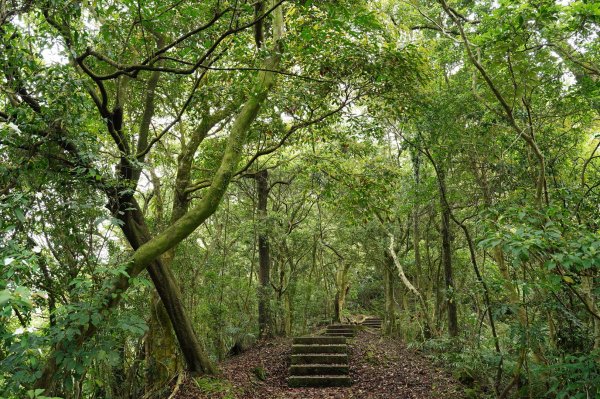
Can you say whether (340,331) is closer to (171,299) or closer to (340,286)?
(340,286)

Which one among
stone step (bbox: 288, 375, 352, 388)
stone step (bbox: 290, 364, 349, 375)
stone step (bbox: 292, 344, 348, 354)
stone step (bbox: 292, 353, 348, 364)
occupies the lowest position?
stone step (bbox: 288, 375, 352, 388)

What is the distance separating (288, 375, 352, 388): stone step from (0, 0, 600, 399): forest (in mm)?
248

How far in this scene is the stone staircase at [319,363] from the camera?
25.6ft

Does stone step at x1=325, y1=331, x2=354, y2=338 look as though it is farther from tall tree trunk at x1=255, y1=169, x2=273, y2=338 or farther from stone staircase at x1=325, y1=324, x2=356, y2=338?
tall tree trunk at x1=255, y1=169, x2=273, y2=338

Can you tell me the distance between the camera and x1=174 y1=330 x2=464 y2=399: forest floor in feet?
20.7

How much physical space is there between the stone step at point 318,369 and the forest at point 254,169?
40 cm

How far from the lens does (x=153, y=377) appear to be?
6637 millimetres

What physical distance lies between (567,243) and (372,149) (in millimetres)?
7165

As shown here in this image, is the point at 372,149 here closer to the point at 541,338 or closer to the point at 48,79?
the point at 541,338

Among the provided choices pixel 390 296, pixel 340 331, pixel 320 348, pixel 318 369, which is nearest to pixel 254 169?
pixel 320 348

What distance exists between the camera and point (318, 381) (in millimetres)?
7805

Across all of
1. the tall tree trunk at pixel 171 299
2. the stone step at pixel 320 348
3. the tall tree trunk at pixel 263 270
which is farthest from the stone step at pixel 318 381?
the tall tree trunk at pixel 263 270

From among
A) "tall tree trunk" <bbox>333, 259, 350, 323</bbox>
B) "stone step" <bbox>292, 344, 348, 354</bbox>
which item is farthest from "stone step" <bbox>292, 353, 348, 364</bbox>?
"tall tree trunk" <bbox>333, 259, 350, 323</bbox>

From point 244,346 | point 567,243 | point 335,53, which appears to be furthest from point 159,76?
point 244,346
